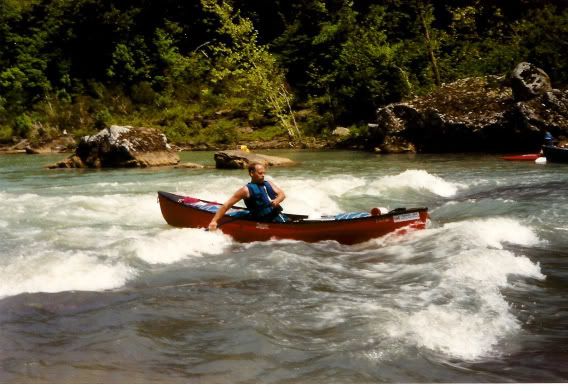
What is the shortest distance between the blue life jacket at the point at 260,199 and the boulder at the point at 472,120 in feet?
43.3

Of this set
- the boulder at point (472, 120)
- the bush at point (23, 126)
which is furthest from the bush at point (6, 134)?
the boulder at point (472, 120)

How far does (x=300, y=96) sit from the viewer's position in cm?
2975

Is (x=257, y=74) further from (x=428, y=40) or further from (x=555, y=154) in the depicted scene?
(x=555, y=154)

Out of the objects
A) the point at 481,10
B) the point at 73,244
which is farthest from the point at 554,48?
the point at 73,244

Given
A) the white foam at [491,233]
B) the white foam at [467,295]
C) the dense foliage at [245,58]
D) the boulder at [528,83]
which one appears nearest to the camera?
the white foam at [467,295]

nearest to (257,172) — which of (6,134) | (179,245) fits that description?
(179,245)

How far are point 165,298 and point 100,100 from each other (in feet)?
95.4

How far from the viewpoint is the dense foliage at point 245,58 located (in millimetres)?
24844

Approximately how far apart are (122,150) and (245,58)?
1182 centimetres

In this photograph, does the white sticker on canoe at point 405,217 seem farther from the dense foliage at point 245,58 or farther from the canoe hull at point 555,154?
the dense foliage at point 245,58

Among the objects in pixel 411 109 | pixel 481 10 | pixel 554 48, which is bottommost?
pixel 411 109

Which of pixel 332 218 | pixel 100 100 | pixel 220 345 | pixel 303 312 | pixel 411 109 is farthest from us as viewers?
pixel 100 100

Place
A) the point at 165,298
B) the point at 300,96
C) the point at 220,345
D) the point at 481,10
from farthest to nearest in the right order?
the point at 300,96 < the point at 481,10 < the point at 165,298 < the point at 220,345

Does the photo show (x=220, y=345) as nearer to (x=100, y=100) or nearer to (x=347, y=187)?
(x=347, y=187)
